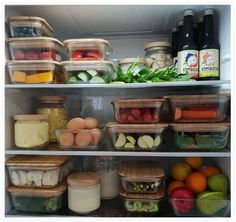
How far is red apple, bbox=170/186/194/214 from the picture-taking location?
39.1 inches

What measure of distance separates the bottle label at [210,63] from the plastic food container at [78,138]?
1.71 feet

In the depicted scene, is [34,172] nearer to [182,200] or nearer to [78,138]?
[78,138]

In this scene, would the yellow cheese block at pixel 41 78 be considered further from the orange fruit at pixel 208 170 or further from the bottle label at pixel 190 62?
the orange fruit at pixel 208 170

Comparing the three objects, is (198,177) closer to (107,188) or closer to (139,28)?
(107,188)

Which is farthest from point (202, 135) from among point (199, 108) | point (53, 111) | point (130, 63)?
point (53, 111)

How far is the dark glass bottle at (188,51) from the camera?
105 centimetres

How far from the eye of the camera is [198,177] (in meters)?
1.07

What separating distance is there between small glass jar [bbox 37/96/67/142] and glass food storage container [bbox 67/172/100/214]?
0.25 metres

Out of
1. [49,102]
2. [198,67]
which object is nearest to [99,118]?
[49,102]

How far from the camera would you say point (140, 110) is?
1.02 meters

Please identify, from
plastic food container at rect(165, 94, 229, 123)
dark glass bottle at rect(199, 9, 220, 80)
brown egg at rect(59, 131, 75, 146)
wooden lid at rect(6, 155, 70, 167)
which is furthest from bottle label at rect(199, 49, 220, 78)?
wooden lid at rect(6, 155, 70, 167)

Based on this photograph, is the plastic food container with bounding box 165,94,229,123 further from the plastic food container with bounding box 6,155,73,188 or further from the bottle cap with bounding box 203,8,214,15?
the plastic food container with bounding box 6,155,73,188

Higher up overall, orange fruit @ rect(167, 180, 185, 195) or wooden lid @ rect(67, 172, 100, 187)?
wooden lid @ rect(67, 172, 100, 187)
